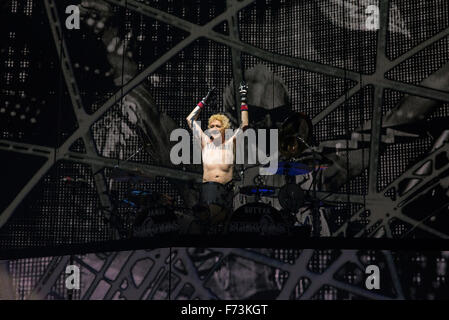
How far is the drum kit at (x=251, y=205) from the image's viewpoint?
5.42 metres

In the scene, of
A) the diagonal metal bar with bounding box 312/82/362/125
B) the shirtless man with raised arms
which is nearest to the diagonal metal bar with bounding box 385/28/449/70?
the diagonal metal bar with bounding box 312/82/362/125

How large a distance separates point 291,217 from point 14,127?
15.1 ft

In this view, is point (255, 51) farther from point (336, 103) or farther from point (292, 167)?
point (292, 167)

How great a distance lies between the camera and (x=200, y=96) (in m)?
8.72

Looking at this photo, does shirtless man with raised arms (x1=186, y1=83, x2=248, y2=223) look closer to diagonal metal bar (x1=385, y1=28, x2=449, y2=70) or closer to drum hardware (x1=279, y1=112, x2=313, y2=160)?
drum hardware (x1=279, y1=112, x2=313, y2=160)

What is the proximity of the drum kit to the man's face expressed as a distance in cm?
Answer: 72

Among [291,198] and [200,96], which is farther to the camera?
[200,96]

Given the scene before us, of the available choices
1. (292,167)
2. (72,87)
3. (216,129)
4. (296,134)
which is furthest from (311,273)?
(72,87)

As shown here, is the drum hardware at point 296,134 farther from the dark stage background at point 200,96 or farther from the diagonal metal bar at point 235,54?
the diagonal metal bar at point 235,54

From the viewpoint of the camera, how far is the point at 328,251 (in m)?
5.04

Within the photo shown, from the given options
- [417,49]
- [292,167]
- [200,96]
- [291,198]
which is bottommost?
[291,198]

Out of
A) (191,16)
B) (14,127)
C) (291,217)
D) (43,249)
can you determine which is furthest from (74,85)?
(291,217)

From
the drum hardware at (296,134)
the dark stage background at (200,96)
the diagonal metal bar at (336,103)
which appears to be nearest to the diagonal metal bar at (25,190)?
the dark stage background at (200,96)

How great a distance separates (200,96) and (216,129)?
208cm
